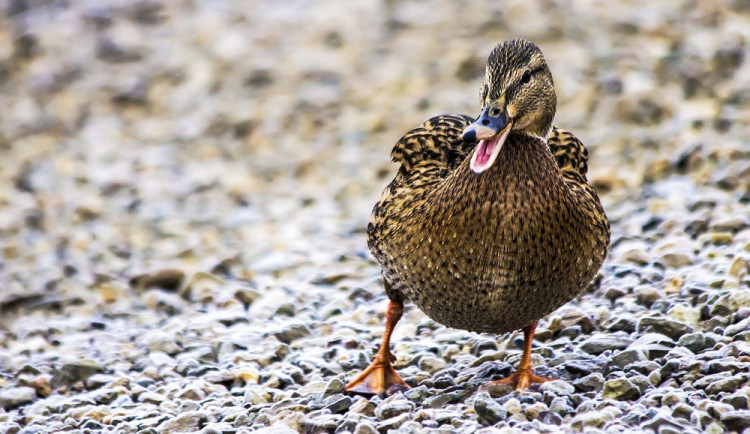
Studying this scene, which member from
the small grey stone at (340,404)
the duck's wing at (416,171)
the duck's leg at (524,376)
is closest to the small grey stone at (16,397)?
the small grey stone at (340,404)

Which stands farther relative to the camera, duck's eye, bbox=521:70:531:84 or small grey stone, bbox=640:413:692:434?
duck's eye, bbox=521:70:531:84

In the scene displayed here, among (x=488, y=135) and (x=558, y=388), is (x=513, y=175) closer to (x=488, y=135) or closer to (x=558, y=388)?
(x=488, y=135)

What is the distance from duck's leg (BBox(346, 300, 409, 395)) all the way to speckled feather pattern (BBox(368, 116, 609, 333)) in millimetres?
378

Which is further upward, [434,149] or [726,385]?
[434,149]

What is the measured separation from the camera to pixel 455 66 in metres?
9.72

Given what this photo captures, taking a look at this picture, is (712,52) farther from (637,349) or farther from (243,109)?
(637,349)

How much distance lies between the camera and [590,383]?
4258 millimetres

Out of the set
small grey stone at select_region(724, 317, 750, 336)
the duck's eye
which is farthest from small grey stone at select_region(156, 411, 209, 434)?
small grey stone at select_region(724, 317, 750, 336)

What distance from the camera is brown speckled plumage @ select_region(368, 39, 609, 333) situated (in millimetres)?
4133

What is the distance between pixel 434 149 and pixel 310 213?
122 inches

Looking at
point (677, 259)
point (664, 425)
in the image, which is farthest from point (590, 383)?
point (677, 259)

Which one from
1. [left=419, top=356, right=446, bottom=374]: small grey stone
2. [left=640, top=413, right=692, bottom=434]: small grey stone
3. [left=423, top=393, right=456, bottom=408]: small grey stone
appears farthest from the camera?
[left=419, top=356, right=446, bottom=374]: small grey stone

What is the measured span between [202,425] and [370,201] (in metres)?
3.81

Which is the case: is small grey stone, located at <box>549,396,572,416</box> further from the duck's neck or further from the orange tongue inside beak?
the orange tongue inside beak
